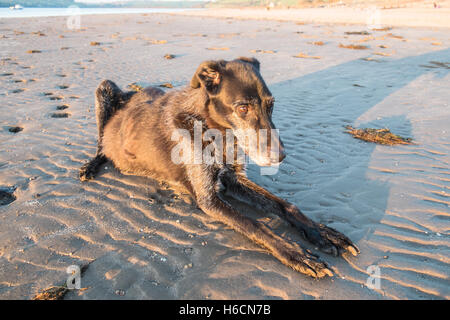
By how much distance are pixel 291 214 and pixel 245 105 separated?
4.95 ft

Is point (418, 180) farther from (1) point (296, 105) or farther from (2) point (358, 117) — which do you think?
(1) point (296, 105)

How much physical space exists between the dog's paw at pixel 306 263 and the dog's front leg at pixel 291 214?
0.32m

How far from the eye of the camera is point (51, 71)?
451 inches

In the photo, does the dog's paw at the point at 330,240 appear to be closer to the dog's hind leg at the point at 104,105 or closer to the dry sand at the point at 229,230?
the dry sand at the point at 229,230

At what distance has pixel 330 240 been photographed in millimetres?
3055

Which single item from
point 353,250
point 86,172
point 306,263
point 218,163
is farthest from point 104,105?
point 353,250

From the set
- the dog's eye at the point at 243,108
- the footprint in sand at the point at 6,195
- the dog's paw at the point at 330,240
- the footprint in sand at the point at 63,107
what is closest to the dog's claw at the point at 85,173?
the footprint in sand at the point at 6,195

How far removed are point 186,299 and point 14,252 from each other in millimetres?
2072

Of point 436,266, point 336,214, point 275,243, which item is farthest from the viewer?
point 336,214

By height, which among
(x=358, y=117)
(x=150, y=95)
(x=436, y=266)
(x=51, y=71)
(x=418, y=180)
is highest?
(x=51, y=71)

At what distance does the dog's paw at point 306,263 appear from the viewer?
8.71ft

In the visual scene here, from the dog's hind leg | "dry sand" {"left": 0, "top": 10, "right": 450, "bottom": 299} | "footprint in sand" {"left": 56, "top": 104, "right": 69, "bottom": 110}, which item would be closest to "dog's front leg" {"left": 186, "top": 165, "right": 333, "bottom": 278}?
"dry sand" {"left": 0, "top": 10, "right": 450, "bottom": 299}

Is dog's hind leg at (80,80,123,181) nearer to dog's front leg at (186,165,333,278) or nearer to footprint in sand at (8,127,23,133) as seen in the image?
dog's front leg at (186,165,333,278)

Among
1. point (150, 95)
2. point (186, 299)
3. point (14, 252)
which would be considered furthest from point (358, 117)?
point (14, 252)
